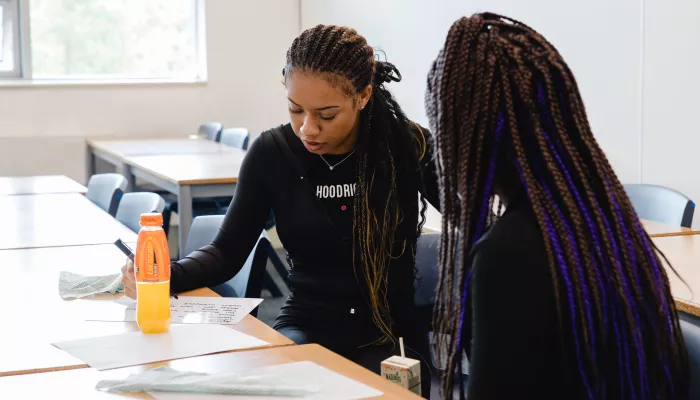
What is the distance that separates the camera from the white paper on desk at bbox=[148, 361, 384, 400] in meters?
1.29

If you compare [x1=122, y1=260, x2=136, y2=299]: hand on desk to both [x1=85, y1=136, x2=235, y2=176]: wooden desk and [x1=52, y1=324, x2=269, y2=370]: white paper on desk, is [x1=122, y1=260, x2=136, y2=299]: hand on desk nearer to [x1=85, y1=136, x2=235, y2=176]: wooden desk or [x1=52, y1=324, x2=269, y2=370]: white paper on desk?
[x1=52, y1=324, x2=269, y2=370]: white paper on desk

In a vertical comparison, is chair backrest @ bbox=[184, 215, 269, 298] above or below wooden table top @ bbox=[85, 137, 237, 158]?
below

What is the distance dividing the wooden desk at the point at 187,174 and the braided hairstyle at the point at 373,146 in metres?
1.68

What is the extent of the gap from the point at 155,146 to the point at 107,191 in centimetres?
158

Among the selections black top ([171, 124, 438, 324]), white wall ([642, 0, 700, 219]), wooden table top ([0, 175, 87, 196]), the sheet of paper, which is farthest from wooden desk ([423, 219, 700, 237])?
wooden table top ([0, 175, 87, 196])

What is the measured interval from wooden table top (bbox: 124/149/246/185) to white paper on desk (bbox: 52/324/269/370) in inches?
87.7

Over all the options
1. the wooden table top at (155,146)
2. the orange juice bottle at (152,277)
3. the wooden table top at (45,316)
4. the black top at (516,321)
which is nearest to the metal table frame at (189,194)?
the wooden table top at (155,146)

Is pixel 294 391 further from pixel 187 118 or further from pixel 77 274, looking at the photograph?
pixel 187 118

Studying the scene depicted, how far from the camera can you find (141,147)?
541 centimetres

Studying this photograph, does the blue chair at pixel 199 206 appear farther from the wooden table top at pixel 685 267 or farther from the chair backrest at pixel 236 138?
the wooden table top at pixel 685 267

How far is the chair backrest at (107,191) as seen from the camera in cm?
361

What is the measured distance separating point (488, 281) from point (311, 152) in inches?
45.9

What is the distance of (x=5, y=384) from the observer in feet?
4.53

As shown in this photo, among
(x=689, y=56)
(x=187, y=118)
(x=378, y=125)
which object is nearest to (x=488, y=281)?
(x=378, y=125)
